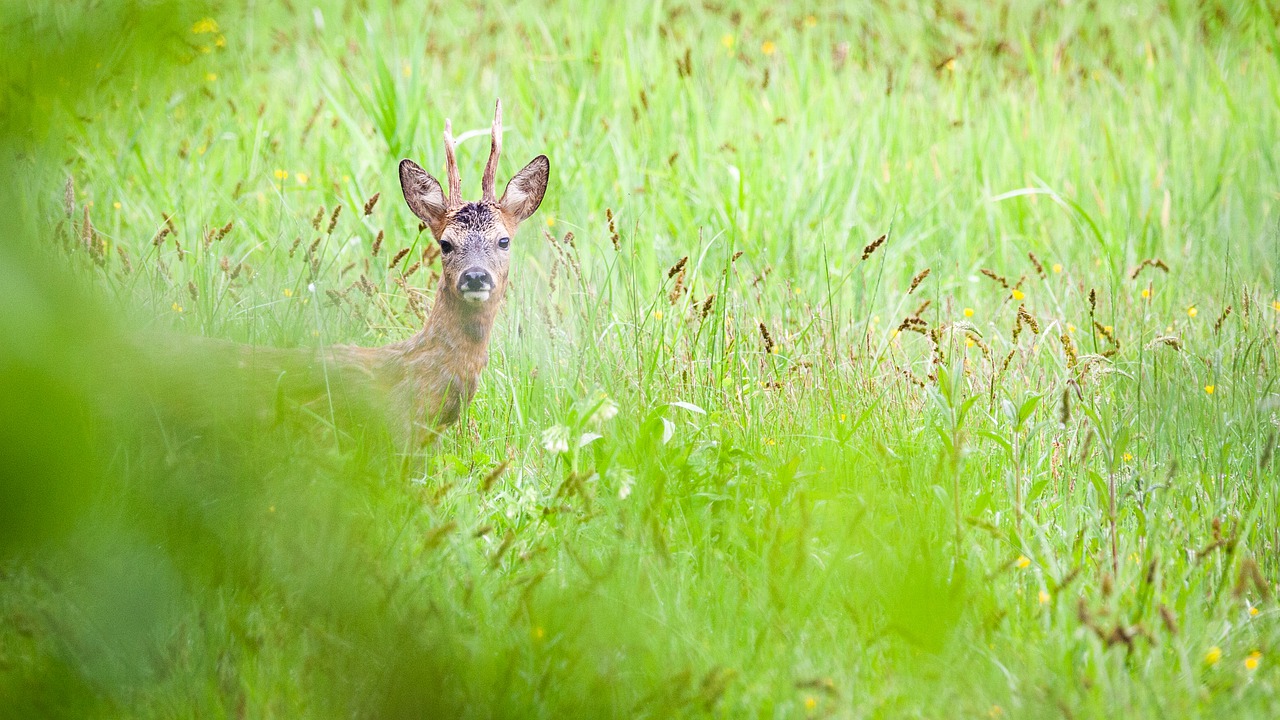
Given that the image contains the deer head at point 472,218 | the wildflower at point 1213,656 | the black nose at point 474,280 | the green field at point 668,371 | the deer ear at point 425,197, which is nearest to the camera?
the green field at point 668,371

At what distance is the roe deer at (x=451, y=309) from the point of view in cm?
378

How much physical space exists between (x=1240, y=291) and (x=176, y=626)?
4425mm

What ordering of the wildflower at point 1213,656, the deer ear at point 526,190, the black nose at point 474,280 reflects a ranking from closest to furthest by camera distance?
1. the wildflower at point 1213,656
2. the black nose at point 474,280
3. the deer ear at point 526,190

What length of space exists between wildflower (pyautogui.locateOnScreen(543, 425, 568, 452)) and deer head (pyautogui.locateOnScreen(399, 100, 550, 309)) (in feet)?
2.63

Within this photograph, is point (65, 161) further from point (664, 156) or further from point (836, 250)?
point (664, 156)

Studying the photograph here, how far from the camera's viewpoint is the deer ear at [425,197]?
3980mm

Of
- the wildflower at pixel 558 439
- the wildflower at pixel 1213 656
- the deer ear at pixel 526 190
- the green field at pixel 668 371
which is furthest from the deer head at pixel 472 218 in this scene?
the wildflower at pixel 1213 656

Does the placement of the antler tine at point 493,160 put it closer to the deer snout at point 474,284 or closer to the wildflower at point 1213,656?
the deer snout at point 474,284

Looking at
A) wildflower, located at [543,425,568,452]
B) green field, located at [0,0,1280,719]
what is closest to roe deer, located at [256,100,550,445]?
green field, located at [0,0,1280,719]

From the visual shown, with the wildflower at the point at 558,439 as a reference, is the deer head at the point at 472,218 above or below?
above

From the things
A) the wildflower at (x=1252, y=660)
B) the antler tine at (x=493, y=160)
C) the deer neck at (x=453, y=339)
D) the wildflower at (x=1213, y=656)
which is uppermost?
the antler tine at (x=493, y=160)

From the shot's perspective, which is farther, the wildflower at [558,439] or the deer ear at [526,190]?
the deer ear at [526,190]

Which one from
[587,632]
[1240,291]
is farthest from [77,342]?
[1240,291]

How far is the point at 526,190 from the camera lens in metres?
4.16
